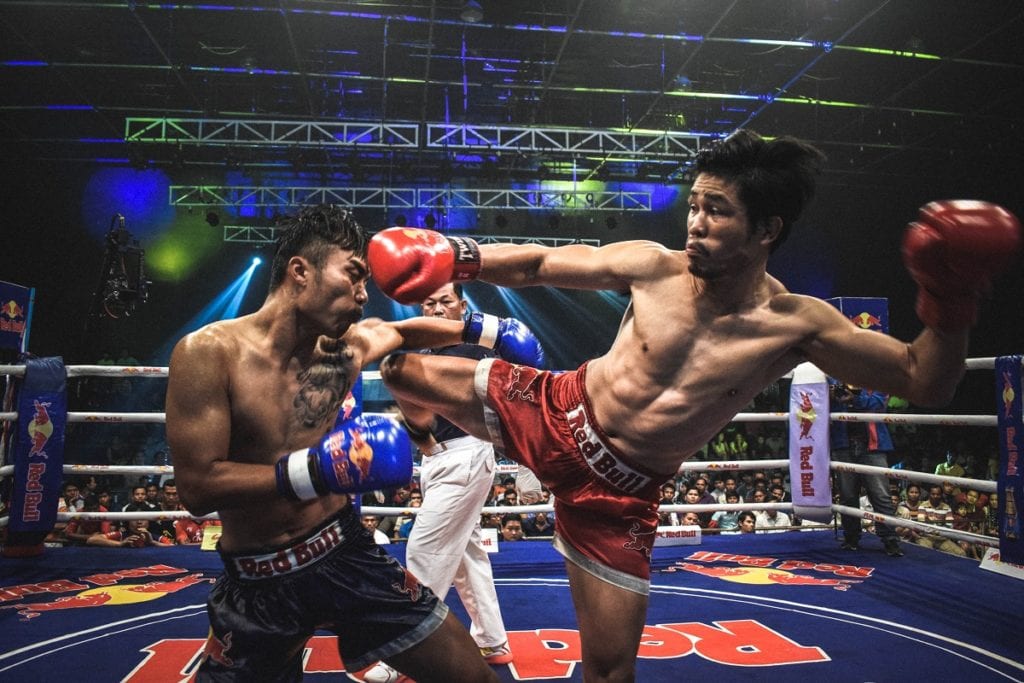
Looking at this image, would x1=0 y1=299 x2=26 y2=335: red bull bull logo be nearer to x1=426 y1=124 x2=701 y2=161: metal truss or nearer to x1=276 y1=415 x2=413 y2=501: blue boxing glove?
x1=276 y1=415 x2=413 y2=501: blue boxing glove

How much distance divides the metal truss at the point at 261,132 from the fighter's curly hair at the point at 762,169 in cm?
884

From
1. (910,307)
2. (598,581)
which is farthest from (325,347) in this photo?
(910,307)

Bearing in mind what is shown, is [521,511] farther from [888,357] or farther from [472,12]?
[472,12]

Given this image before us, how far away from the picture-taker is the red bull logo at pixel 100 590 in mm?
3236

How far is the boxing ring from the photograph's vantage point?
2.56m

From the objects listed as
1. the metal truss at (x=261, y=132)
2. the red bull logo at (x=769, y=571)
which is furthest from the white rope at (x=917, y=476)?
the metal truss at (x=261, y=132)

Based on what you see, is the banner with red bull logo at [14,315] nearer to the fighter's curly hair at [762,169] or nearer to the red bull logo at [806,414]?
the fighter's curly hair at [762,169]

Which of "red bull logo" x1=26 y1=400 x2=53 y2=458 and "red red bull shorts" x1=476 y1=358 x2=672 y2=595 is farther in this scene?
"red bull logo" x1=26 y1=400 x2=53 y2=458

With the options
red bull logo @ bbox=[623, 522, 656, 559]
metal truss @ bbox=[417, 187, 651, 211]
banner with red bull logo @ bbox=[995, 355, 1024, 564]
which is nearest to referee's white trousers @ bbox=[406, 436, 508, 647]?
red bull logo @ bbox=[623, 522, 656, 559]

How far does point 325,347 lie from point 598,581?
94 cm

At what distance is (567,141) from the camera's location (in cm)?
1031

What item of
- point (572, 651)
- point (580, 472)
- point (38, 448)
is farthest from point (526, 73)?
point (580, 472)

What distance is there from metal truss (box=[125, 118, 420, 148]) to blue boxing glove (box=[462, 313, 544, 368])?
8.46 m

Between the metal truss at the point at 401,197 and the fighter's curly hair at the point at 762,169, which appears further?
the metal truss at the point at 401,197
